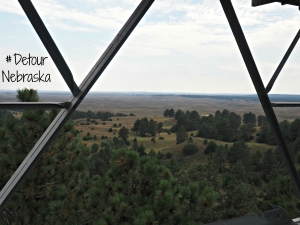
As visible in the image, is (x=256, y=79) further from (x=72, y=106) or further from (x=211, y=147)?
(x=211, y=147)

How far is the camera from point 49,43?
93cm

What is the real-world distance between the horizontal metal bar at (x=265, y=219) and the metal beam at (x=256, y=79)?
0.52m

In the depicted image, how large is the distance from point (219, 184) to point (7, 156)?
7.43m

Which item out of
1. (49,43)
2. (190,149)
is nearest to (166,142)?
(190,149)

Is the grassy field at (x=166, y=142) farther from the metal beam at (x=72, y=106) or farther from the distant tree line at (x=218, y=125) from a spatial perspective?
the metal beam at (x=72, y=106)

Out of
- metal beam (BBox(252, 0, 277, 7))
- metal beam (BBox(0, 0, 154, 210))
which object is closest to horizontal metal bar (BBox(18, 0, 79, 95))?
metal beam (BBox(0, 0, 154, 210))

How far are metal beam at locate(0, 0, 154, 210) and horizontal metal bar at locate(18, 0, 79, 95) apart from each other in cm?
5

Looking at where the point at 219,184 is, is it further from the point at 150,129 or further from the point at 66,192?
the point at 66,192

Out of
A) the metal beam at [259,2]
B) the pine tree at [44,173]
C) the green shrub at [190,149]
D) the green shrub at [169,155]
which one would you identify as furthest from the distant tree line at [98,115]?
the metal beam at [259,2]

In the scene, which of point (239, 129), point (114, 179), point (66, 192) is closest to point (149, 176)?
point (114, 179)

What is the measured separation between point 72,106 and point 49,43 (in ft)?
0.72

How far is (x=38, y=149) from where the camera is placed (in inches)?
39.0

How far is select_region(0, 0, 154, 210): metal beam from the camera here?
3.11 feet

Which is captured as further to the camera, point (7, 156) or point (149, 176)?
point (149, 176)
